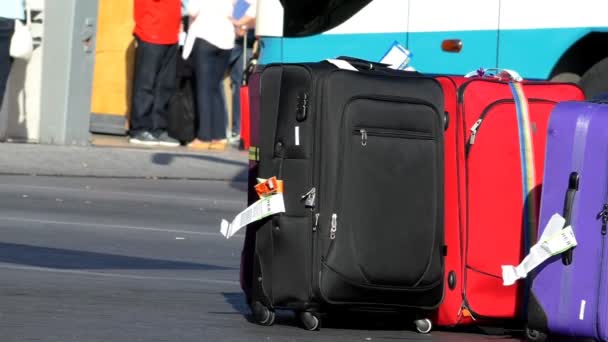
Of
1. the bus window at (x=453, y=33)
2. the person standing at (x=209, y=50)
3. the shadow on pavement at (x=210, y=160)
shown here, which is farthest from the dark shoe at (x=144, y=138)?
the bus window at (x=453, y=33)

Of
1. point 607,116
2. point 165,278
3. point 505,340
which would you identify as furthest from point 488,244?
point 165,278

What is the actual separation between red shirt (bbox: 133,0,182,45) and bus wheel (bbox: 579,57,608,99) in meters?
4.71

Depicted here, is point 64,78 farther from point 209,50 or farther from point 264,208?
point 264,208

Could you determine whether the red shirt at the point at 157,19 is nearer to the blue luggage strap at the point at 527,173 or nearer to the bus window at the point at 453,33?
the bus window at the point at 453,33

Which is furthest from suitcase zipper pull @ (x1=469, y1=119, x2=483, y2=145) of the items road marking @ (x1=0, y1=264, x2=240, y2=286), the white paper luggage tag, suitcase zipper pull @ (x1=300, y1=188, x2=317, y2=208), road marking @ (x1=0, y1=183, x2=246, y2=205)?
road marking @ (x1=0, y1=183, x2=246, y2=205)

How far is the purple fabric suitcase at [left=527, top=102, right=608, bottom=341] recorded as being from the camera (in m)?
5.31

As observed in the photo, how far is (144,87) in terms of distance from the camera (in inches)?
585

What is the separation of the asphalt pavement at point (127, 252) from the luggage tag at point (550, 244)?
0.45 metres

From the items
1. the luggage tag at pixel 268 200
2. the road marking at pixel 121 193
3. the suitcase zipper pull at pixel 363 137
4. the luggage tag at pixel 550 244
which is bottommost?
the road marking at pixel 121 193

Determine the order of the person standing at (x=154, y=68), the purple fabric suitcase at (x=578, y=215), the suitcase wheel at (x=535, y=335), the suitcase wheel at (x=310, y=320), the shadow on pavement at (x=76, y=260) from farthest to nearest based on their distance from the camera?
the person standing at (x=154, y=68)
the shadow on pavement at (x=76, y=260)
the suitcase wheel at (x=310, y=320)
the suitcase wheel at (x=535, y=335)
the purple fabric suitcase at (x=578, y=215)

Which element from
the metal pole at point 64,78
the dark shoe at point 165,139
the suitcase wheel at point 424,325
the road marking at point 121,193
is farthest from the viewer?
the dark shoe at point 165,139

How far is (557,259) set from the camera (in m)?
5.43

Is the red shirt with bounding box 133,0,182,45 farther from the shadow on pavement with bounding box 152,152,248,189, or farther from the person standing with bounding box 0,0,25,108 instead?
the person standing with bounding box 0,0,25,108

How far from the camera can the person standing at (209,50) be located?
47.0ft
